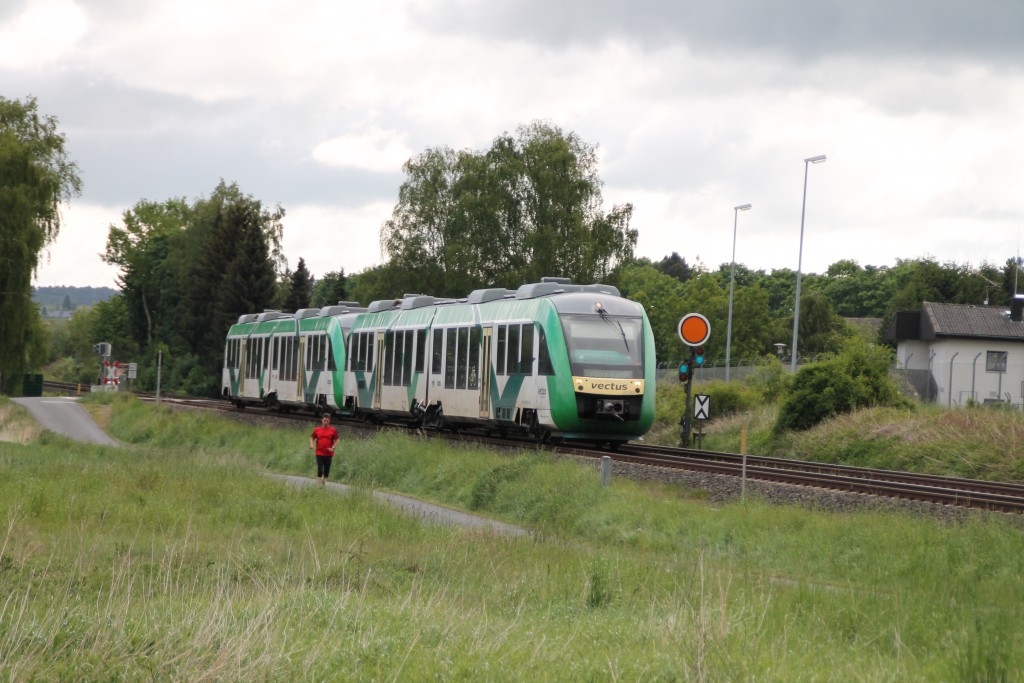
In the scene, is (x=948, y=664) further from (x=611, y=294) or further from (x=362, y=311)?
(x=362, y=311)

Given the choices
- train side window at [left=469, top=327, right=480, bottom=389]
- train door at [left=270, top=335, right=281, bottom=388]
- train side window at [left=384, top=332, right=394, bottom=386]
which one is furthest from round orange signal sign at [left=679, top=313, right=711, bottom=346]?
train door at [left=270, top=335, right=281, bottom=388]

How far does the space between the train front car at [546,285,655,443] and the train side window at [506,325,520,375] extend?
5.00 ft

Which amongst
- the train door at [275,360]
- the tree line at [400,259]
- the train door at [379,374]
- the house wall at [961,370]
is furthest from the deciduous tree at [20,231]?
the house wall at [961,370]

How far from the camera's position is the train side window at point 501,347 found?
29.7 meters

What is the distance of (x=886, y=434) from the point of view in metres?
30.8

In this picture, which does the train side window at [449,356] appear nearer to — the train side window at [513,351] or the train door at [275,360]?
the train side window at [513,351]

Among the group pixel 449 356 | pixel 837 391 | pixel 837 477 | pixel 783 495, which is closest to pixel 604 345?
pixel 837 477

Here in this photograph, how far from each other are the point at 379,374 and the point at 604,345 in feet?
42.7

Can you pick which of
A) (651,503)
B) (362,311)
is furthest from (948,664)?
(362,311)

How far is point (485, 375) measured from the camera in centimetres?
3084

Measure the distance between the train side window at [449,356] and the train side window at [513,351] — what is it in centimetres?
370

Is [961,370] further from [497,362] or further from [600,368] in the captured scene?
[600,368]

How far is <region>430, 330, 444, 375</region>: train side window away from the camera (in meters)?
33.9

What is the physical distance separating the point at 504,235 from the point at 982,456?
146ft
